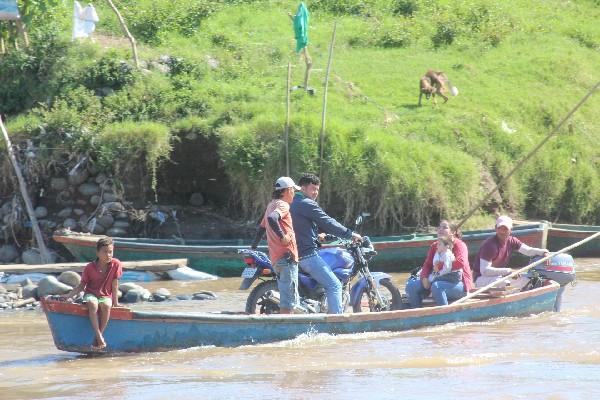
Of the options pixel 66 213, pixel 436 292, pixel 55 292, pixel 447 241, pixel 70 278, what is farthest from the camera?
pixel 66 213

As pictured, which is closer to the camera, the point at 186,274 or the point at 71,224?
the point at 186,274

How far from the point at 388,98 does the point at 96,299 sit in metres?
13.5

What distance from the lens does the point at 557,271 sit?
13070 mm

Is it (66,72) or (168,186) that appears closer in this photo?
(168,186)

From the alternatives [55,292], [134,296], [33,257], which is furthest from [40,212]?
[134,296]

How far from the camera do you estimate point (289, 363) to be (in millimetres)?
10086

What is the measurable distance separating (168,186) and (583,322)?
9674mm

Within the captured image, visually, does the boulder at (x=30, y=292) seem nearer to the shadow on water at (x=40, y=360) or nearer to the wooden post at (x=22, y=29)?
the shadow on water at (x=40, y=360)

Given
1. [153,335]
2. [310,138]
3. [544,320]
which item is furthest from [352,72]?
[153,335]

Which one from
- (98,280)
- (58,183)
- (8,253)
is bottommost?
(8,253)

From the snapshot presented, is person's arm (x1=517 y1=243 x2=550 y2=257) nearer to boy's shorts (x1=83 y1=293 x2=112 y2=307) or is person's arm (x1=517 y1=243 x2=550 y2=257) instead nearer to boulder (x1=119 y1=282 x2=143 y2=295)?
boy's shorts (x1=83 y1=293 x2=112 y2=307)

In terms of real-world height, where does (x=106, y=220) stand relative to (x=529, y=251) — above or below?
below

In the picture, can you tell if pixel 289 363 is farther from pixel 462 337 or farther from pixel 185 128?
pixel 185 128

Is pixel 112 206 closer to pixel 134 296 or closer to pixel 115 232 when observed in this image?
pixel 115 232
